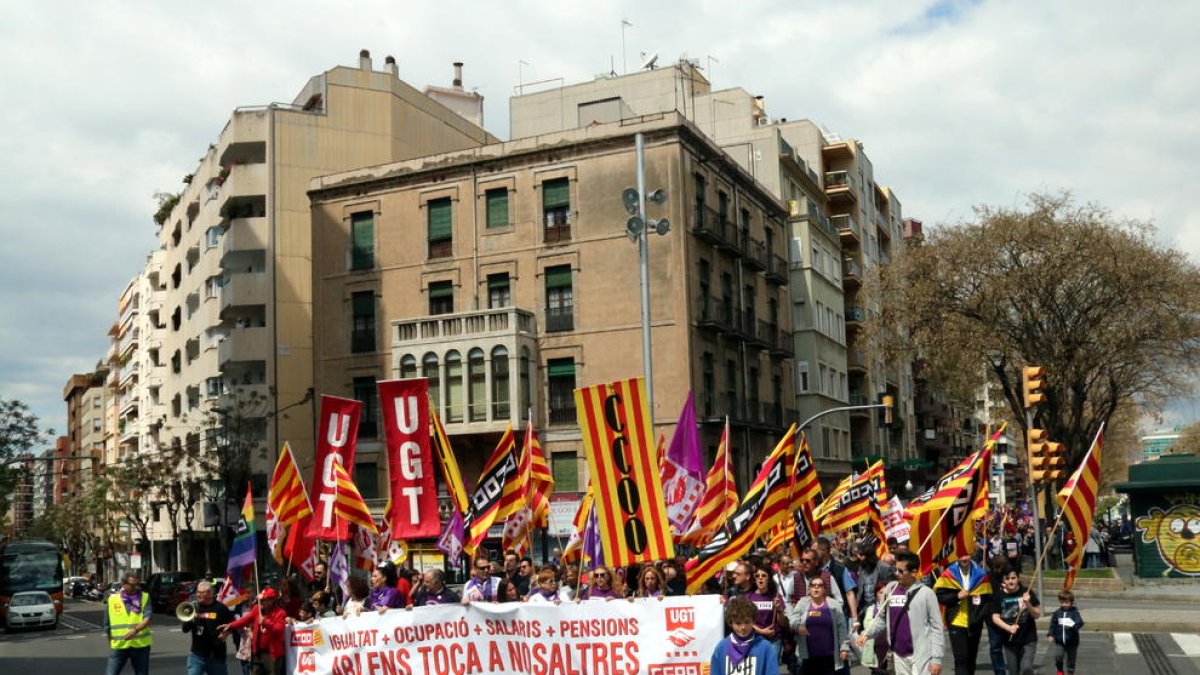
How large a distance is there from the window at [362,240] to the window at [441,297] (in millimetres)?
2932

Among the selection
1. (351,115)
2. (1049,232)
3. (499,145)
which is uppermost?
(351,115)

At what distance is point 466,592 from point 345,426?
2.70 meters

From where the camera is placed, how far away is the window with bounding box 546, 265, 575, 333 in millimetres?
42062

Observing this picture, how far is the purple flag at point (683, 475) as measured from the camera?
17.3m

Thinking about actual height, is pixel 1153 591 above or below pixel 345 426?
below

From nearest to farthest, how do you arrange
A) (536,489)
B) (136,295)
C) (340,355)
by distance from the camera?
(536,489) → (340,355) → (136,295)

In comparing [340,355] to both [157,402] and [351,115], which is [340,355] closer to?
[351,115]

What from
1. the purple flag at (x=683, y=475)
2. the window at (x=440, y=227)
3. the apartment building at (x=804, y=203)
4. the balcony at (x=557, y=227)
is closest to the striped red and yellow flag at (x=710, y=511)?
the purple flag at (x=683, y=475)

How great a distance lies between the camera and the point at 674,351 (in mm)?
40875

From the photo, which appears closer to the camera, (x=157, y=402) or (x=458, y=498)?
(x=458, y=498)

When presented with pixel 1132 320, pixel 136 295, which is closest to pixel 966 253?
pixel 1132 320

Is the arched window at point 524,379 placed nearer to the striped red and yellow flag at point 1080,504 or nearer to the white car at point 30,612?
the white car at point 30,612

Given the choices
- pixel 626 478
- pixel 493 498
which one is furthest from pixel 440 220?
pixel 626 478

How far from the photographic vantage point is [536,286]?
139 feet
